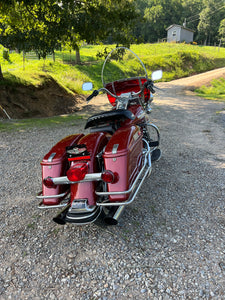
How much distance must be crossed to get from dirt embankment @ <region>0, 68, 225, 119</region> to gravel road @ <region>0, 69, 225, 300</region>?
16.9 feet

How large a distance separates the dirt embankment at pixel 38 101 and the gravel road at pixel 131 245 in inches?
202

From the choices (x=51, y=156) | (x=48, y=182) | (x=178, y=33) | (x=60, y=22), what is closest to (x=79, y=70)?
(x=60, y=22)

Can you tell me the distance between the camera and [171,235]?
8.48ft

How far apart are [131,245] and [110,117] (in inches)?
56.1

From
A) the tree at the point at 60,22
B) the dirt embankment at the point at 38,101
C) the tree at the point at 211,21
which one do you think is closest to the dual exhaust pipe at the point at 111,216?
the tree at the point at 60,22

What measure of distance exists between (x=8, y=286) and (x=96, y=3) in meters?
8.44

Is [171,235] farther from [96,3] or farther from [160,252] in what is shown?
[96,3]

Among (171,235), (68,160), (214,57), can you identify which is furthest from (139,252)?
(214,57)

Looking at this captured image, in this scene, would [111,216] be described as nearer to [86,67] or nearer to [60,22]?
[60,22]

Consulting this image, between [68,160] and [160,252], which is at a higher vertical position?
Answer: [68,160]

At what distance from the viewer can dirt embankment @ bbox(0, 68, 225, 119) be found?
886 centimetres

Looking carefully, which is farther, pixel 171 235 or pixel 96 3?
pixel 96 3

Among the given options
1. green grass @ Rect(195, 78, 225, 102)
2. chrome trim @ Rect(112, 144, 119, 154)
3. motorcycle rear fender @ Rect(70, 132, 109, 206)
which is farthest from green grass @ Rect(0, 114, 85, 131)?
green grass @ Rect(195, 78, 225, 102)

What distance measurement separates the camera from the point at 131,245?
245cm
